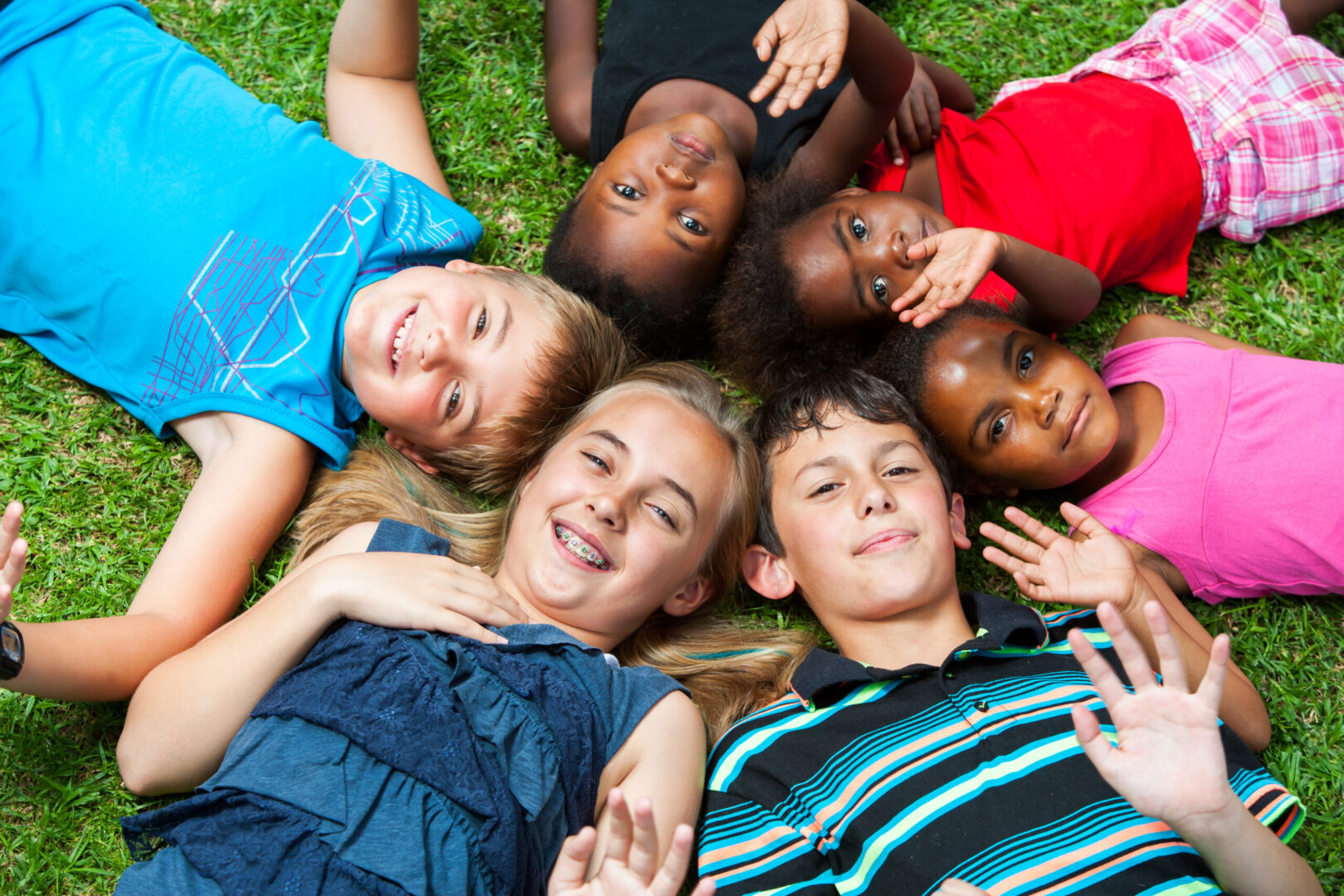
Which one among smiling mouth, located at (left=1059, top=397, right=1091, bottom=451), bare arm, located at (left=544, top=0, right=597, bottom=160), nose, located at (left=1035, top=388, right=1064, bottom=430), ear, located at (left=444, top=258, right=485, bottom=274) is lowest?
smiling mouth, located at (left=1059, top=397, right=1091, bottom=451)

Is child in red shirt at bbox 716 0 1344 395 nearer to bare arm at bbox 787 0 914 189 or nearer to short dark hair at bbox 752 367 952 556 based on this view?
bare arm at bbox 787 0 914 189

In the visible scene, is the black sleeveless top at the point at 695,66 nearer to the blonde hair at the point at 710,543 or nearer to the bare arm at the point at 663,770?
the blonde hair at the point at 710,543

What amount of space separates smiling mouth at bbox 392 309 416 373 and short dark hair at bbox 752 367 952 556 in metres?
1.01

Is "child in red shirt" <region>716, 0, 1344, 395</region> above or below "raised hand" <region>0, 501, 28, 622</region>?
above

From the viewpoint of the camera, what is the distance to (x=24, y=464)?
8.95ft

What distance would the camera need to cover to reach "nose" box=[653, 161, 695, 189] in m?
2.78

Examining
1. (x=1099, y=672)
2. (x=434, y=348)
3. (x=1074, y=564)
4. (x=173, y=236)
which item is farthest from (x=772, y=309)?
(x=173, y=236)

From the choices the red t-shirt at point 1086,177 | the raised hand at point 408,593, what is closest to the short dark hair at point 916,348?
the red t-shirt at point 1086,177

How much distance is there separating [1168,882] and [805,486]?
1152 millimetres

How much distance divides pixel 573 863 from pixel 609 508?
797mm

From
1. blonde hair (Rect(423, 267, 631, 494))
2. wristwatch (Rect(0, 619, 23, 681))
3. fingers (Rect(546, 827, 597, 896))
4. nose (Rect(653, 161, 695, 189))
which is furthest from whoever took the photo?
nose (Rect(653, 161, 695, 189))

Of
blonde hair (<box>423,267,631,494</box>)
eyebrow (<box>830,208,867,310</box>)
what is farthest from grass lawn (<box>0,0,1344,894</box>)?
eyebrow (<box>830,208,867,310</box>)

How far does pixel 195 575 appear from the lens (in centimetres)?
244

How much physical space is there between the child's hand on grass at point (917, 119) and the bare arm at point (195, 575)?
6.76ft
